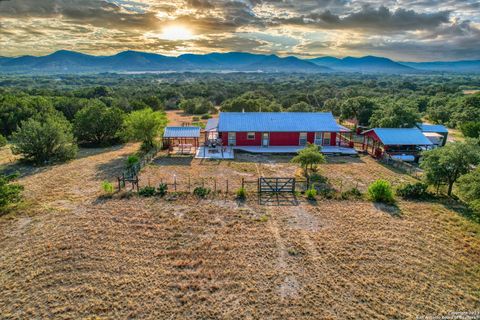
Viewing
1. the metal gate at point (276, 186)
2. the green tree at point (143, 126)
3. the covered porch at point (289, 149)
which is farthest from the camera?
the covered porch at point (289, 149)

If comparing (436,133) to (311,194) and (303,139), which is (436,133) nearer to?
(303,139)

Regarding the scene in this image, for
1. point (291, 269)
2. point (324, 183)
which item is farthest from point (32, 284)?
point (324, 183)

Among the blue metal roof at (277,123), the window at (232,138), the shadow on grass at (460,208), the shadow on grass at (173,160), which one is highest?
the blue metal roof at (277,123)

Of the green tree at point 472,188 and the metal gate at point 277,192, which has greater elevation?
the green tree at point 472,188

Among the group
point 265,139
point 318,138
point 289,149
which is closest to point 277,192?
point 289,149

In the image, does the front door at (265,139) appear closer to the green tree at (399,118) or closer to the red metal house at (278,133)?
the red metal house at (278,133)

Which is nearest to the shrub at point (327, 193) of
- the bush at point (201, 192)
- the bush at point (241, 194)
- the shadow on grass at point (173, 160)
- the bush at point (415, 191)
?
the bush at point (415, 191)

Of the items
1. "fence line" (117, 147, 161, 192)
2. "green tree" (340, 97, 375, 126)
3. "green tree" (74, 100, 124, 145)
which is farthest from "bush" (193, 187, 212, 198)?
"green tree" (340, 97, 375, 126)
